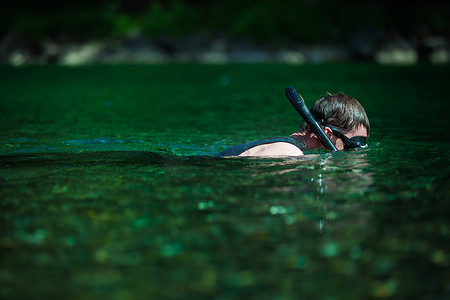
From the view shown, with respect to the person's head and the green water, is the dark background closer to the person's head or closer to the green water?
the green water

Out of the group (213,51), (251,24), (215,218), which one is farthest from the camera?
(251,24)

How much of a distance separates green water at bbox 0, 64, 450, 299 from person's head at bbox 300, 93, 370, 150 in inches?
9.4

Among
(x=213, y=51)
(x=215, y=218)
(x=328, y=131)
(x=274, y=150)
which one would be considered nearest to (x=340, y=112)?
(x=328, y=131)

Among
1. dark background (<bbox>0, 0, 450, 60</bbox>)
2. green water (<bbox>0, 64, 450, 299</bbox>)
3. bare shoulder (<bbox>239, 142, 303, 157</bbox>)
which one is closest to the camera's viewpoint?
green water (<bbox>0, 64, 450, 299</bbox>)

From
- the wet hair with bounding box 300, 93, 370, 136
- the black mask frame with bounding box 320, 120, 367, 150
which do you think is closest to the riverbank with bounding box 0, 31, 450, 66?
the black mask frame with bounding box 320, 120, 367, 150

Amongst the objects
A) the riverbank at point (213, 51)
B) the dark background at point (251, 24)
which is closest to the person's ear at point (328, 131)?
the riverbank at point (213, 51)

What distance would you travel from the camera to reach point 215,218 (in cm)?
336

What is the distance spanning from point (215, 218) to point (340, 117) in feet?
6.83

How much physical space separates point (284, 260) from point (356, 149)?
10.1 ft

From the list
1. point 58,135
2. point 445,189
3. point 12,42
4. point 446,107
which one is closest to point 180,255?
point 445,189

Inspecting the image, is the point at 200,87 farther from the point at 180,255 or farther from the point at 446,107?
the point at 180,255

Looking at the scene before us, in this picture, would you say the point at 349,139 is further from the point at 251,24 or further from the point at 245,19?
the point at 245,19

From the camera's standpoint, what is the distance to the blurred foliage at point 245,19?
29594mm

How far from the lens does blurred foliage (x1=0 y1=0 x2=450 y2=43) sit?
2959 cm
